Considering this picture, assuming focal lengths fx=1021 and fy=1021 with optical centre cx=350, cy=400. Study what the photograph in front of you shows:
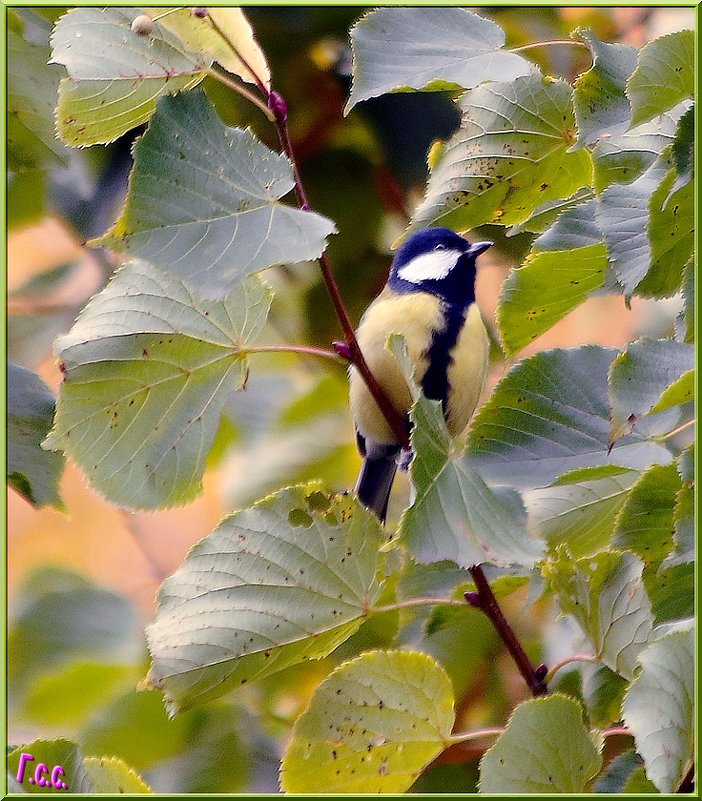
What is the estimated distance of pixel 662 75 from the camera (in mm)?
668

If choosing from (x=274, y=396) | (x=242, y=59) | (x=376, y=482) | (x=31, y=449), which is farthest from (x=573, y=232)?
(x=274, y=396)

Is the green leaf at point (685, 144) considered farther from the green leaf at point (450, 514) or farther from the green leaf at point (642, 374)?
the green leaf at point (450, 514)

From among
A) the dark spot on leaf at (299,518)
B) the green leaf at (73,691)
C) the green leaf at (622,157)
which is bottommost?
the green leaf at (73,691)

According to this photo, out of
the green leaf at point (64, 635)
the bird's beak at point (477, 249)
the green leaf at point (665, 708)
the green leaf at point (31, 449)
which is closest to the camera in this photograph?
the green leaf at point (665, 708)

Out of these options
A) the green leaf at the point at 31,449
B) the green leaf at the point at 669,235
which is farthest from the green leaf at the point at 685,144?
the green leaf at the point at 31,449

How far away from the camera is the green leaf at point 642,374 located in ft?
2.14

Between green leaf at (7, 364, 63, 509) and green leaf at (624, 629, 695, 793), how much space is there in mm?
554

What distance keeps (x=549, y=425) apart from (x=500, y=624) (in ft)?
0.49

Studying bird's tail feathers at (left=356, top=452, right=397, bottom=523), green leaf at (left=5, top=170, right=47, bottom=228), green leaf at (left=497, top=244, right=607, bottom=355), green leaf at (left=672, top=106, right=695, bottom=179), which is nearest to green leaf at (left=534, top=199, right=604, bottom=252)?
green leaf at (left=497, top=244, right=607, bottom=355)

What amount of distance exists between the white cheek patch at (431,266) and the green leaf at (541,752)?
2.46ft

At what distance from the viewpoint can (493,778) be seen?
627 millimetres

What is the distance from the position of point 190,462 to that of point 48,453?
180mm

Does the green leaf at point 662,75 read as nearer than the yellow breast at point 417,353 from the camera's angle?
Yes

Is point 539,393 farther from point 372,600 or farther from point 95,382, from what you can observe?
point 95,382
